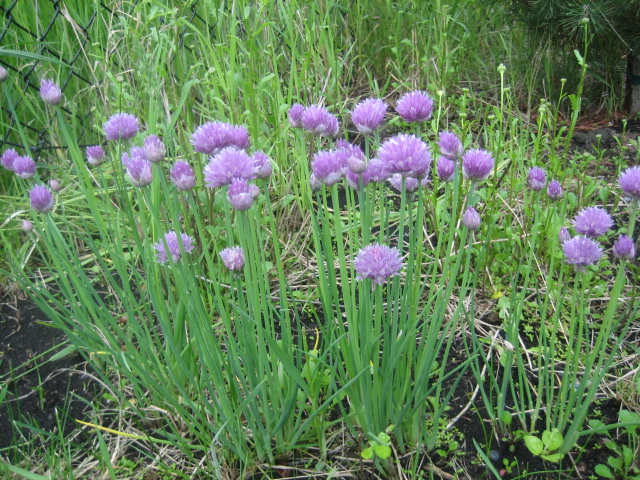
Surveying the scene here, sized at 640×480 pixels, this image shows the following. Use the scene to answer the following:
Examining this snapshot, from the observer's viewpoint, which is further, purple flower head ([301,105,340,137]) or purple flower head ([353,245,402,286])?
purple flower head ([301,105,340,137])

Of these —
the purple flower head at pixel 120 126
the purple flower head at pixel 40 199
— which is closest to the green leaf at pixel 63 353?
the purple flower head at pixel 40 199

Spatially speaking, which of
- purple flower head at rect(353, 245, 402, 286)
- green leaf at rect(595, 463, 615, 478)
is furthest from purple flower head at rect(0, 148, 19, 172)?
green leaf at rect(595, 463, 615, 478)

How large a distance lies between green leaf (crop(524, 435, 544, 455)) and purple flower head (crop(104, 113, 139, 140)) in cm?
113

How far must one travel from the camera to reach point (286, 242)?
227cm

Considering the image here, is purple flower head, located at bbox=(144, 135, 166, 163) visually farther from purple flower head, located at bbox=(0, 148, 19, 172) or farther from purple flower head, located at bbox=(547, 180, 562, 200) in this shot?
purple flower head, located at bbox=(547, 180, 562, 200)

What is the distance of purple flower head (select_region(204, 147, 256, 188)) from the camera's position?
3.43ft

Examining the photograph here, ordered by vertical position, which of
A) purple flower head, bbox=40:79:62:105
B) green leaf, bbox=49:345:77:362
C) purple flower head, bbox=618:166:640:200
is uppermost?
purple flower head, bbox=40:79:62:105

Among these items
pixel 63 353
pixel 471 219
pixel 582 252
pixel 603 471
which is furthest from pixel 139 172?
pixel 603 471

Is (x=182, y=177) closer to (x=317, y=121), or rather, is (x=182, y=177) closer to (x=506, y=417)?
(x=317, y=121)

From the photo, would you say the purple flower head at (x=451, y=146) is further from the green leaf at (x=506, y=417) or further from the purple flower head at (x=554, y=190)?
the green leaf at (x=506, y=417)

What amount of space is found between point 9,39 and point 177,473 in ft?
7.76

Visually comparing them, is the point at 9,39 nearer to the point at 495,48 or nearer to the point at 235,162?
the point at 235,162

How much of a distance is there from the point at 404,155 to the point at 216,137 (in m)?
0.38

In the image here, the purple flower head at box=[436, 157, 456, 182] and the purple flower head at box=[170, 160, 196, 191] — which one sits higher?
the purple flower head at box=[170, 160, 196, 191]
